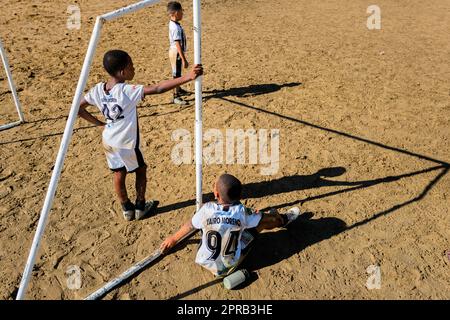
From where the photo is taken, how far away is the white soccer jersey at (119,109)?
4094 mm

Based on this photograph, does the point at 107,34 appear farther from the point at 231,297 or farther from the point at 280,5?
the point at 231,297

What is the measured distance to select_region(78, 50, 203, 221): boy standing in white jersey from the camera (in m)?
3.99

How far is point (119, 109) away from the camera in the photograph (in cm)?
419

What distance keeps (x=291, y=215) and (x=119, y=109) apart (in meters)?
2.38

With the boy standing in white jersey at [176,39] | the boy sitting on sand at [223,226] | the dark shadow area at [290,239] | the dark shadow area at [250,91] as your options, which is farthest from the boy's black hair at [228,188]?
the dark shadow area at [250,91]

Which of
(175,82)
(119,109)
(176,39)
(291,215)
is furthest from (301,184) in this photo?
(176,39)

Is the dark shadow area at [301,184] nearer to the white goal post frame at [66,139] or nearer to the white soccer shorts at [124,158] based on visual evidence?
the white soccer shorts at [124,158]

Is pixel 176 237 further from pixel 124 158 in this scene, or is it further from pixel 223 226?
pixel 124 158

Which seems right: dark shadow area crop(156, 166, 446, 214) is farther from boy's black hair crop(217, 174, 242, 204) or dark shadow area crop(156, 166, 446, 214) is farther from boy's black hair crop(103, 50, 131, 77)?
boy's black hair crop(103, 50, 131, 77)

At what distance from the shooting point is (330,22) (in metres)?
12.6

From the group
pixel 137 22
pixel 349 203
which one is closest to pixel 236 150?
pixel 349 203

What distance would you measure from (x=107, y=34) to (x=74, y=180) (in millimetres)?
6536

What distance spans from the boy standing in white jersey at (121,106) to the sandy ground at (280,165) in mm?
913

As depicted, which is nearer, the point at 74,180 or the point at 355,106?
the point at 74,180
